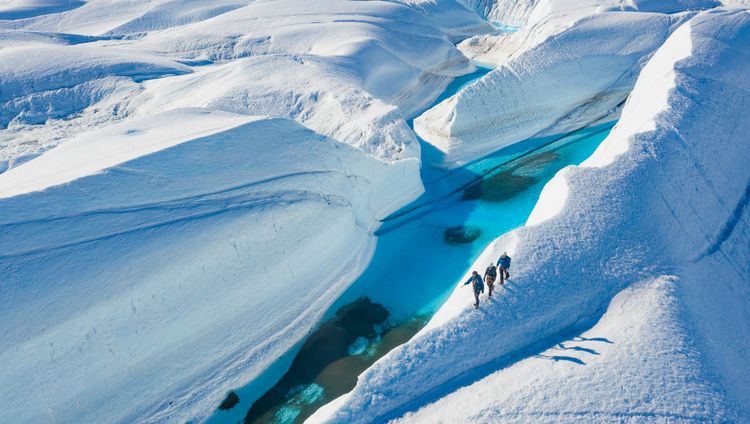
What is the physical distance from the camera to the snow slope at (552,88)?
22.7 meters

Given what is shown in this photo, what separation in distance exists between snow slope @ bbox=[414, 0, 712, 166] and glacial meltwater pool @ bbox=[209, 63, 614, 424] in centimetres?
76

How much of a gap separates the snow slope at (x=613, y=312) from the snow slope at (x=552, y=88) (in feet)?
24.2

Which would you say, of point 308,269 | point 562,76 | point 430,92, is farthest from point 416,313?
point 430,92

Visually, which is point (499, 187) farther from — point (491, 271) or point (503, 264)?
point (491, 271)

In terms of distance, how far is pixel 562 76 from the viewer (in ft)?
78.0

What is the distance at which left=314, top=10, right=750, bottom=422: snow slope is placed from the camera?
886cm

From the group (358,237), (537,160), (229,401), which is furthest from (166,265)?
(537,160)

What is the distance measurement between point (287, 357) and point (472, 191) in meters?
9.88

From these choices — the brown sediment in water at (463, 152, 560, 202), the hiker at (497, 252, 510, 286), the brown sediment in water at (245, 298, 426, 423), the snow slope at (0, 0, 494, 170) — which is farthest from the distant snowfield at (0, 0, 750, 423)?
the brown sediment in water at (463, 152, 560, 202)

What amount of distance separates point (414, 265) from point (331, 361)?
4.46 metres

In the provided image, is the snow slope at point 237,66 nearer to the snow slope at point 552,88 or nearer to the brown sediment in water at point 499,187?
the brown sediment in water at point 499,187

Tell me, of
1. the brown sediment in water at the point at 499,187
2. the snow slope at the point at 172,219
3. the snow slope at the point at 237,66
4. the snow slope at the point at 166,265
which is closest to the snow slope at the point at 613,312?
the brown sediment in water at the point at 499,187

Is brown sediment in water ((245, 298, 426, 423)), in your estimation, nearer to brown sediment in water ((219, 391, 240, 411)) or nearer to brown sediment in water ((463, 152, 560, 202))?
brown sediment in water ((219, 391, 240, 411))

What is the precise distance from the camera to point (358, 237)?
55.0ft
